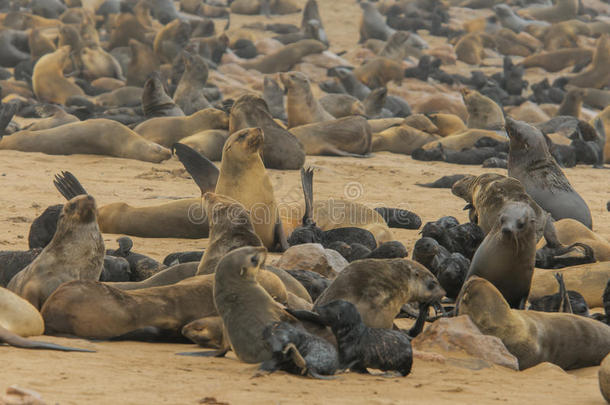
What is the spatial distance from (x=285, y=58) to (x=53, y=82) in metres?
6.89

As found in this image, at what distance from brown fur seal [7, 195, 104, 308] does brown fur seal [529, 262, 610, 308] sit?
2608 millimetres

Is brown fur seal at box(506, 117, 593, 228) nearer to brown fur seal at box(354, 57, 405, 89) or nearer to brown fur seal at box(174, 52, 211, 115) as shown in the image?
brown fur seal at box(174, 52, 211, 115)

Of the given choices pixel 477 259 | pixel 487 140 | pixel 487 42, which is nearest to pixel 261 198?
pixel 477 259

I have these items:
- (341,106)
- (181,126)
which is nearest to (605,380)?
(181,126)

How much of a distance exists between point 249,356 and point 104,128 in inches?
291

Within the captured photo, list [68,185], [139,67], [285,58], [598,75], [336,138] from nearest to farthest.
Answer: [68,185]
[336,138]
[139,67]
[285,58]
[598,75]

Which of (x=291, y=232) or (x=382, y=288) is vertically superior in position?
(x=382, y=288)

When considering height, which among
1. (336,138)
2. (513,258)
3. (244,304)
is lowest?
(336,138)

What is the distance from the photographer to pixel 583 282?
233 inches

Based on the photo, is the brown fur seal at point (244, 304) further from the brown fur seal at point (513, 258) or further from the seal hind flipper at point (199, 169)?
the seal hind flipper at point (199, 169)

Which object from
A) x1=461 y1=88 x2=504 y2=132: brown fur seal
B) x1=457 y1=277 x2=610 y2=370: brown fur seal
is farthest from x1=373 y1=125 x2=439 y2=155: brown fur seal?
x1=457 y1=277 x2=610 y2=370: brown fur seal

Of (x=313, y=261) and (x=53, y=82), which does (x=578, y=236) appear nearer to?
(x=313, y=261)

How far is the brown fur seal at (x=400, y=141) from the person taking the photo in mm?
13234

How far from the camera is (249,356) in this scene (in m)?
3.80
